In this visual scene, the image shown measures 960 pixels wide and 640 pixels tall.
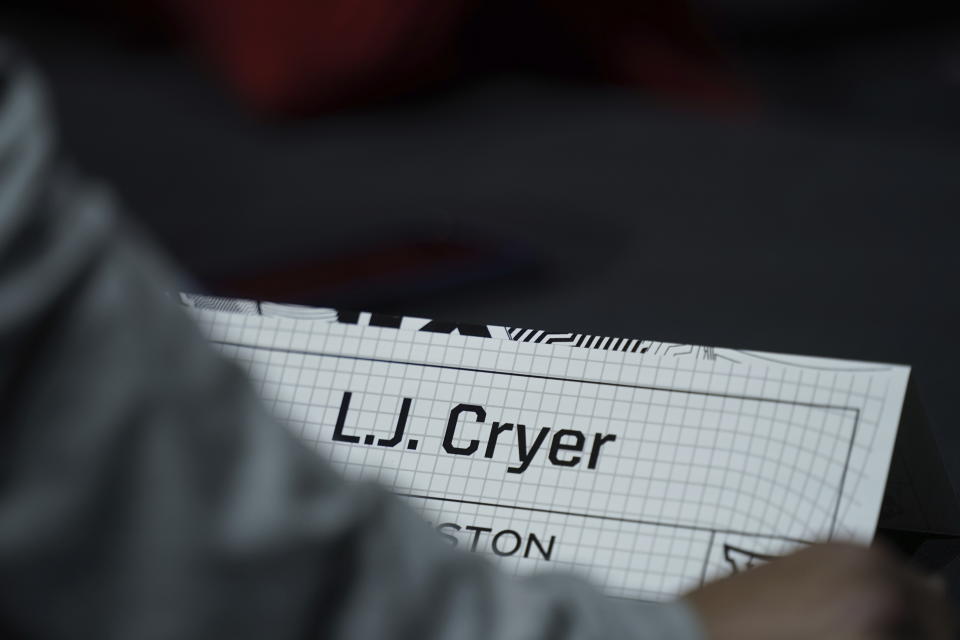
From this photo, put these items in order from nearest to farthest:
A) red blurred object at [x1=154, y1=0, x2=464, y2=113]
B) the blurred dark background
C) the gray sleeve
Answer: the gray sleeve, the blurred dark background, red blurred object at [x1=154, y1=0, x2=464, y2=113]

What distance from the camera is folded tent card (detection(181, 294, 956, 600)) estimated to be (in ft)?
1.50

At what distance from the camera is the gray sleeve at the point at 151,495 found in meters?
0.27

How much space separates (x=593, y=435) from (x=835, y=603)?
167 millimetres

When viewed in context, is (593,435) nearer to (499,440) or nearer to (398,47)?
(499,440)

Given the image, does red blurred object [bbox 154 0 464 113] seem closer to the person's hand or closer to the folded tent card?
the folded tent card

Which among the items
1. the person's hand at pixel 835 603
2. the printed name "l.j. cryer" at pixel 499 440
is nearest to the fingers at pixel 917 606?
the person's hand at pixel 835 603

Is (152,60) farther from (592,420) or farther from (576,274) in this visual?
(592,420)

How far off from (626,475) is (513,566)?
63 mm

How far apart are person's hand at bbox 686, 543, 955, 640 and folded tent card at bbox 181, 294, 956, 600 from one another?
0.32 feet

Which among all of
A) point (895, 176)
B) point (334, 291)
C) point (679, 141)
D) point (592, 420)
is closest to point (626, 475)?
point (592, 420)

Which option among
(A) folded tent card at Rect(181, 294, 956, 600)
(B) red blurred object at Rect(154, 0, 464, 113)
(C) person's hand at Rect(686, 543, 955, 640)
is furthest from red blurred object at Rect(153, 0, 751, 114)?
(C) person's hand at Rect(686, 543, 955, 640)

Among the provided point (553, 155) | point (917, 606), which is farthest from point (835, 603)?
point (553, 155)

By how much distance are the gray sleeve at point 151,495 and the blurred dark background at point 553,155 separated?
1.45 ft

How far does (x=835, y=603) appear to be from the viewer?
0.33 meters
